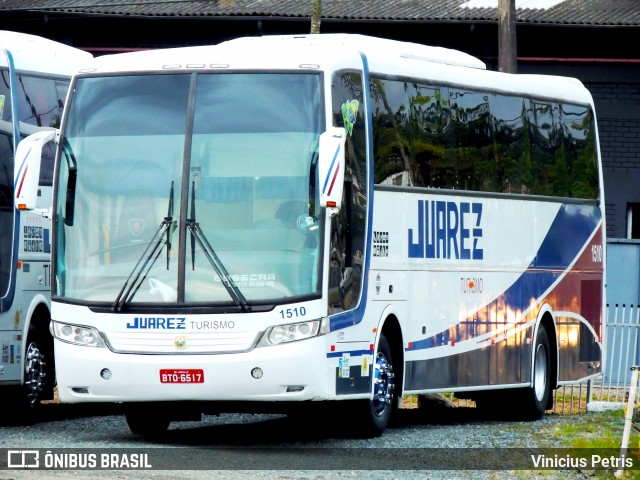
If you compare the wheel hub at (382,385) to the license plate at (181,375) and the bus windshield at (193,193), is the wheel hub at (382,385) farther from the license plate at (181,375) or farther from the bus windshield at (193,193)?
the license plate at (181,375)

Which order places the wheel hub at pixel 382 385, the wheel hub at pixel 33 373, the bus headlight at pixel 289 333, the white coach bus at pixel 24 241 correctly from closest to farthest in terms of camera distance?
the bus headlight at pixel 289 333
the wheel hub at pixel 382 385
the white coach bus at pixel 24 241
the wheel hub at pixel 33 373

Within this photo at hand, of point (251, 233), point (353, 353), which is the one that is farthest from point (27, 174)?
point (353, 353)

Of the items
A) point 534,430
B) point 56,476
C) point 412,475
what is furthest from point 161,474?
point 534,430

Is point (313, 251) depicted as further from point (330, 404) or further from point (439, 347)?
point (439, 347)

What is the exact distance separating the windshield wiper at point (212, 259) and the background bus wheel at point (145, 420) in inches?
66.3

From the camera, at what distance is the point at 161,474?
39.9 ft

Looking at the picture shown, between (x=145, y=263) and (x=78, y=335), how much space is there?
0.86 m

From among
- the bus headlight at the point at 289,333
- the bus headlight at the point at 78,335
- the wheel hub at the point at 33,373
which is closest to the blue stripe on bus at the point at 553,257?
the bus headlight at the point at 289,333

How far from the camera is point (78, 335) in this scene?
1405 centimetres

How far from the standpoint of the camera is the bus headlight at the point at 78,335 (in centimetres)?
1394

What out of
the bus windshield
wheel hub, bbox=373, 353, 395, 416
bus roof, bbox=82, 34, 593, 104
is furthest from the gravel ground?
bus roof, bbox=82, 34, 593, 104

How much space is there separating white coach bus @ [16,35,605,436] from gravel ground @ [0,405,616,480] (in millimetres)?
381

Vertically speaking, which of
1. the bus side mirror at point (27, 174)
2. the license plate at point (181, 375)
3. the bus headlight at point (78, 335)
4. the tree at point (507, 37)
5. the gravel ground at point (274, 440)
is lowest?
the gravel ground at point (274, 440)

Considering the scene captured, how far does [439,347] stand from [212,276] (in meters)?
3.70
